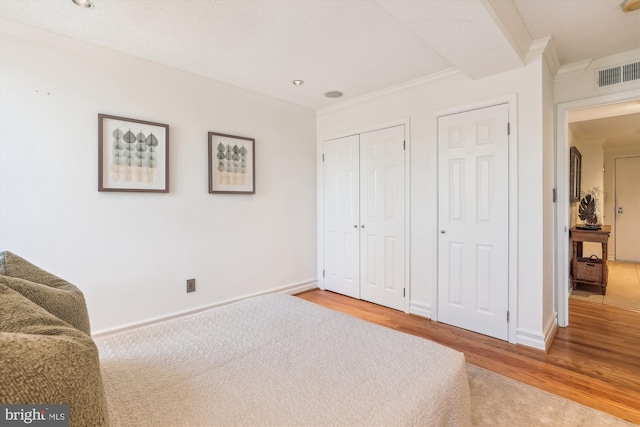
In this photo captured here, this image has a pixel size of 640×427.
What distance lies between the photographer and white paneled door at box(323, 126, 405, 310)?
10.8ft

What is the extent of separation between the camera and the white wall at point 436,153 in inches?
94.5

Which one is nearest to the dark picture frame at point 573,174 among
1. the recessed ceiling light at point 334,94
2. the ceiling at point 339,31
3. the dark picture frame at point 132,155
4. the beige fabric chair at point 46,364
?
the ceiling at point 339,31

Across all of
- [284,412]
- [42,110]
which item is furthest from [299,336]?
[42,110]

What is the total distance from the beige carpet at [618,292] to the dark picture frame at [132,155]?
4817 millimetres

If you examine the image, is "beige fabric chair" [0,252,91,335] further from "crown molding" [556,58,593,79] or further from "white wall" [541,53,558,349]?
"crown molding" [556,58,593,79]

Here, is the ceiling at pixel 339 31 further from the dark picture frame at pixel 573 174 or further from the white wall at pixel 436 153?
the dark picture frame at pixel 573 174

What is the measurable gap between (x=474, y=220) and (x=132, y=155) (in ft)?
9.88

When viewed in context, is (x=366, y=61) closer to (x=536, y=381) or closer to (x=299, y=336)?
(x=299, y=336)

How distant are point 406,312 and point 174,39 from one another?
3.23m

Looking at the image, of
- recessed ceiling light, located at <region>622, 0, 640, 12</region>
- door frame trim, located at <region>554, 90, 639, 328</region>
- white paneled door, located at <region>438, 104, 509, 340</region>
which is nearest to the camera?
recessed ceiling light, located at <region>622, 0, 640, 12</region>

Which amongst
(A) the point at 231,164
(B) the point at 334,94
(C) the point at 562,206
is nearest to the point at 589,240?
(C) the point at 562,206

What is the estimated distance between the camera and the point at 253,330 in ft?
4.84

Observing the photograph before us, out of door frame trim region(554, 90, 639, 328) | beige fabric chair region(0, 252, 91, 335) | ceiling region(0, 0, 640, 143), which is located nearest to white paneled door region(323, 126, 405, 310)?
ceiling region(0, 0, 640, 143)

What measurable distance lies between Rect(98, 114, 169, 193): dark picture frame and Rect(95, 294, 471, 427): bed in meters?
1.51
